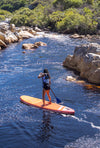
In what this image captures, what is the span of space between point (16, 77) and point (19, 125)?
20.4 feet

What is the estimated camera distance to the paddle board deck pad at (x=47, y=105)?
8.60 m

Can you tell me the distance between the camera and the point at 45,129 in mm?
7555

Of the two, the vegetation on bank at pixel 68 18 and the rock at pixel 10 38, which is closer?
the rock at pixel 10 38

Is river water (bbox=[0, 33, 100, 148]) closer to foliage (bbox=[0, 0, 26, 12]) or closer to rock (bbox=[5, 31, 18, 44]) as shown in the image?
rock (bbox=[5, 31, 18, 44])

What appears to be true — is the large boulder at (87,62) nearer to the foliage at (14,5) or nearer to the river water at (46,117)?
the river water at (46,117)

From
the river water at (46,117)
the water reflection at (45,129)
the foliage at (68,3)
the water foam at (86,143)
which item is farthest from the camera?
the foliage at (68,3)

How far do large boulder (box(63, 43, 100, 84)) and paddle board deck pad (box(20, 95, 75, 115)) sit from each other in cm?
392

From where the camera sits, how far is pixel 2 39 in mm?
25406

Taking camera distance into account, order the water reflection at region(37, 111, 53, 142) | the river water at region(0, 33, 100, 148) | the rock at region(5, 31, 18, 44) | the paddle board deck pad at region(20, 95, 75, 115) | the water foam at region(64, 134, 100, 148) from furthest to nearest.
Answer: the rock at region(5, 31, 18, 44) → the paddle board deck pad at region(20, 95, 75, 115) → the water reflection at region(37, 111, 53, 142) → the river water at region(0, 33, 100, 148) → the water foam at region(64, 134, 100, 148)

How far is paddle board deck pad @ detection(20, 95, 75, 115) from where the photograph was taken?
8602mm

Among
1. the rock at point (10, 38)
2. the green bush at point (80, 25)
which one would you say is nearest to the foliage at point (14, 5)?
the green bush at point (80, 25)

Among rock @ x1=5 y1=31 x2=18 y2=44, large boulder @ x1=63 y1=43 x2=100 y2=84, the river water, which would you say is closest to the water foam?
the river water

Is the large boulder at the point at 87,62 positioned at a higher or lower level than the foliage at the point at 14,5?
lower

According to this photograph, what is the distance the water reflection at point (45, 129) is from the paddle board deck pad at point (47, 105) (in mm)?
520
